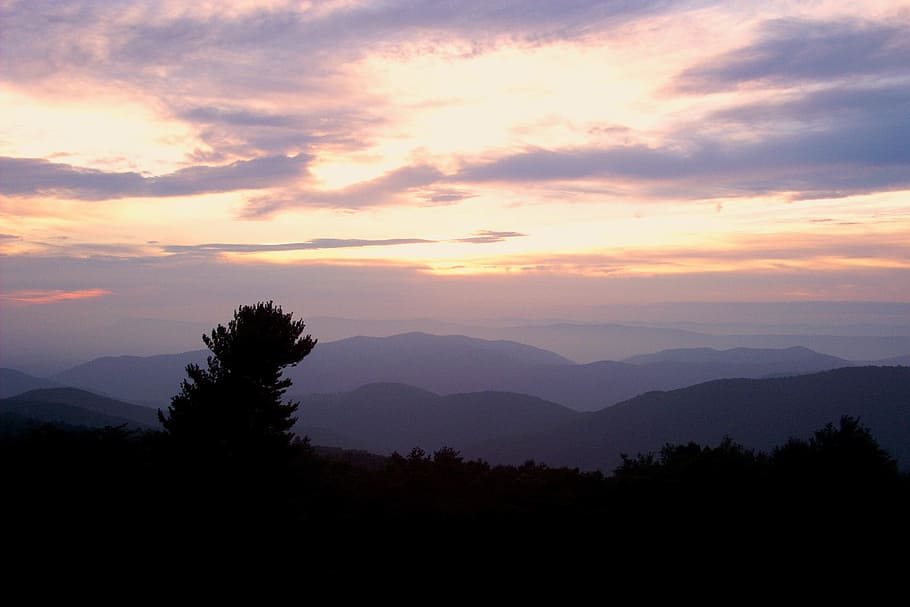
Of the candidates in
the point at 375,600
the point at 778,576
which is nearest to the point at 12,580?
the point at 375,600

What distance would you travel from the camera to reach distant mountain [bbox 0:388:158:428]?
14038cm

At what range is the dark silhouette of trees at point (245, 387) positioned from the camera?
25.3m

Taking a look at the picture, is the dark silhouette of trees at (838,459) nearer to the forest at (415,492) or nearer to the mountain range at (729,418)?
the forest at (415,492)

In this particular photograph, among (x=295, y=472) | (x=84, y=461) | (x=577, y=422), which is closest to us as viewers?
(x=84, y=461)

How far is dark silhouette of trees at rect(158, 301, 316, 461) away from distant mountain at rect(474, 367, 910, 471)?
126206mm

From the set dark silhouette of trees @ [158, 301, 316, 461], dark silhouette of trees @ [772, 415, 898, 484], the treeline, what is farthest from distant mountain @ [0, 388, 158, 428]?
dark silhouette of trees @ [772, 415, 898, 484]

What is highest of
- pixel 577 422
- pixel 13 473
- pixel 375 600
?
pixel 13 473

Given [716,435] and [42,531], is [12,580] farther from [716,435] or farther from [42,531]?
[716,435]

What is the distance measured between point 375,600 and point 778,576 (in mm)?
7796

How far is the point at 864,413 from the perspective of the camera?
158 meters

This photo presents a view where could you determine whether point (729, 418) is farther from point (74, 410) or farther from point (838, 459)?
point (838, 459)

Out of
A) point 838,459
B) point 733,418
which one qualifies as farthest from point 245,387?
point 733,418

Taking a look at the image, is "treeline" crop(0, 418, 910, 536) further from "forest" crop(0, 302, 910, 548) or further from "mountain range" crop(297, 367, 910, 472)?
"mountain range" crop(297, 367, 910, 472)

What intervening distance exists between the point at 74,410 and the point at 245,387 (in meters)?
148
